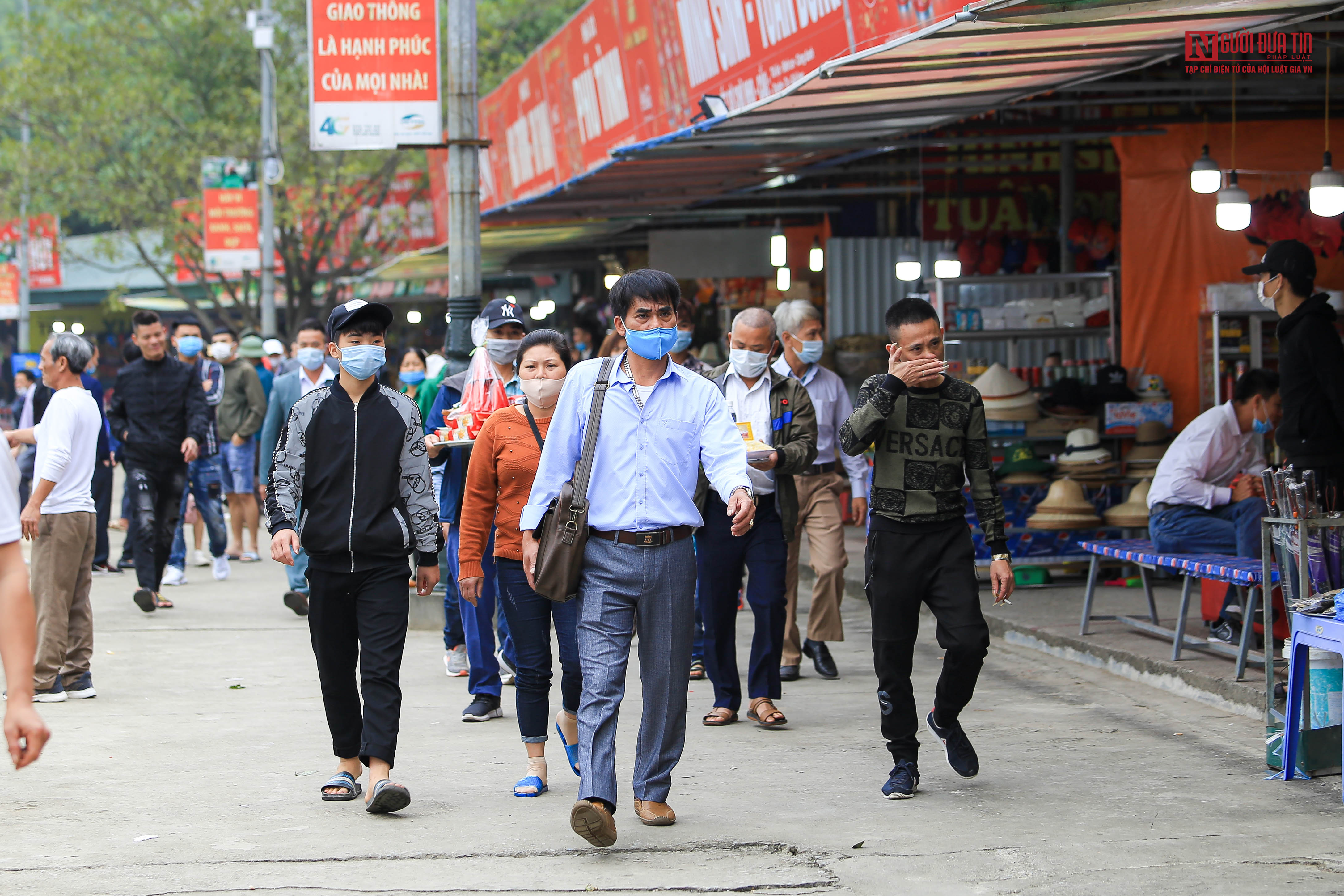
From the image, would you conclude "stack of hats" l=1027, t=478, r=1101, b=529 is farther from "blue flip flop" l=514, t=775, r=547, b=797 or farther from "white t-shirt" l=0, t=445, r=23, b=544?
"white t-shirt" l=0, t=445, r=23, b=544

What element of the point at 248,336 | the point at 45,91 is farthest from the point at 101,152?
the point at 248,336

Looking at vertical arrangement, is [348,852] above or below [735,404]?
below

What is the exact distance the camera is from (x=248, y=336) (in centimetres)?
1603

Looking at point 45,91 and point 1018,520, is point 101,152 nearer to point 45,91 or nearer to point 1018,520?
point 45,91

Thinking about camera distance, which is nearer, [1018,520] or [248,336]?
[1018,520]

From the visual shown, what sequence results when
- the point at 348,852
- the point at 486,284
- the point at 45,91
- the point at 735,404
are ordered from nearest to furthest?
the point at 348,852, the point at 735,404, the point at 45,91, the point at 486,284

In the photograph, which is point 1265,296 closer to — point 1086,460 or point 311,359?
point 1086,460

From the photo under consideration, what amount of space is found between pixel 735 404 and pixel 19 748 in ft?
14.7

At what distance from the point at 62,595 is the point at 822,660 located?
4117 millimetres

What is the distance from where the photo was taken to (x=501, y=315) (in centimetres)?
737

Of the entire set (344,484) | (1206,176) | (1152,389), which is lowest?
(344,484)

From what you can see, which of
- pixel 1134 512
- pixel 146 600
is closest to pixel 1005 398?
pixel 1134 512

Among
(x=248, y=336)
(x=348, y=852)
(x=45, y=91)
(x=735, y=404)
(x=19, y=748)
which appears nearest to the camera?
(x=19, y=748)

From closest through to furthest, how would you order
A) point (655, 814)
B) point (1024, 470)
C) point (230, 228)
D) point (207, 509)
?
point (655, 814) < point (1024, 470) < point (207, 509) < point (230, 228)
